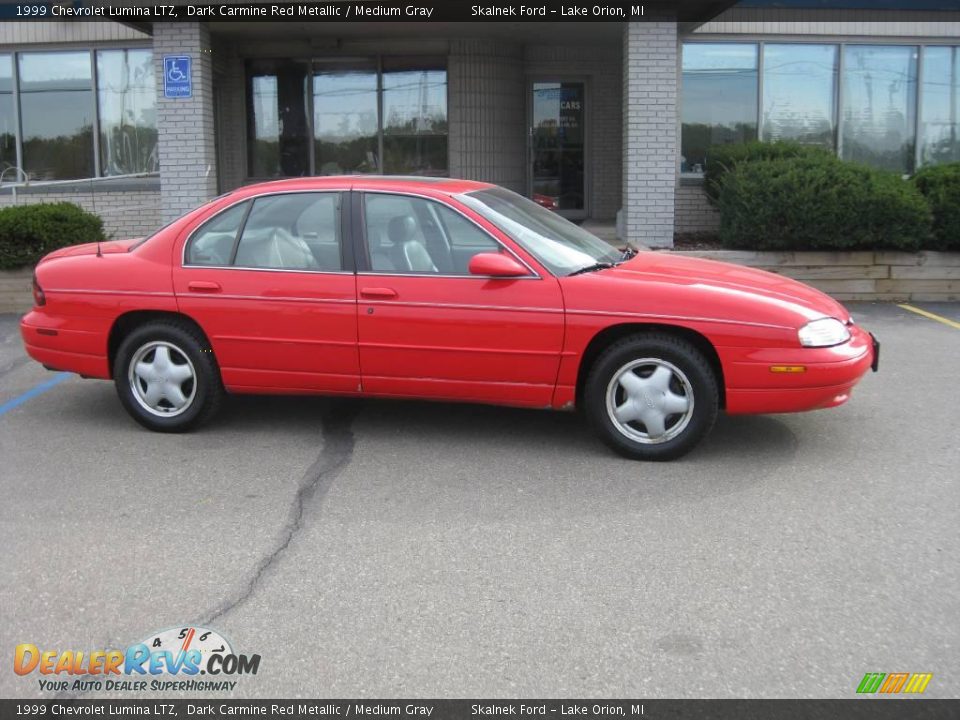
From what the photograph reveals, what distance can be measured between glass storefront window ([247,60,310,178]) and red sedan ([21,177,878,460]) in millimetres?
8925

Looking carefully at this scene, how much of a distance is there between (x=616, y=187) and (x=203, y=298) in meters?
10.7

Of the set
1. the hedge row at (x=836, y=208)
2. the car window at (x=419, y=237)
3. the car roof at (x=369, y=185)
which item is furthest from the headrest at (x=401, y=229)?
the hedge row at (x=836, y=208)

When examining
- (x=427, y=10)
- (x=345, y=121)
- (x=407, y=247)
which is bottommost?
(x=407, y=247)

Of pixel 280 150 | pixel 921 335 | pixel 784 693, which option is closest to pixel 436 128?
pixel 280 150

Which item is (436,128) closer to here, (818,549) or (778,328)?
(778,328)

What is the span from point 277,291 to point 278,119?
9.92 m

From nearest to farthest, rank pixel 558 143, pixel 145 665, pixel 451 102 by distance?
pixel 145 665 < pixel 451 102 < pixel 558 143

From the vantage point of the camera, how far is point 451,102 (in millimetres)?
14969

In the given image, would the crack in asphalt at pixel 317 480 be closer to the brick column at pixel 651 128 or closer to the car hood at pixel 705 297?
the car hood at pixel 705 297

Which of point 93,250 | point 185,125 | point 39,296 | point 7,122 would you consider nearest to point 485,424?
point 93,250

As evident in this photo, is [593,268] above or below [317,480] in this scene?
above

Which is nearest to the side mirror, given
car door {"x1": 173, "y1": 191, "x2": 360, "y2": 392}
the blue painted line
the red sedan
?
the red sedan

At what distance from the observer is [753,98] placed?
14227 millimetres
